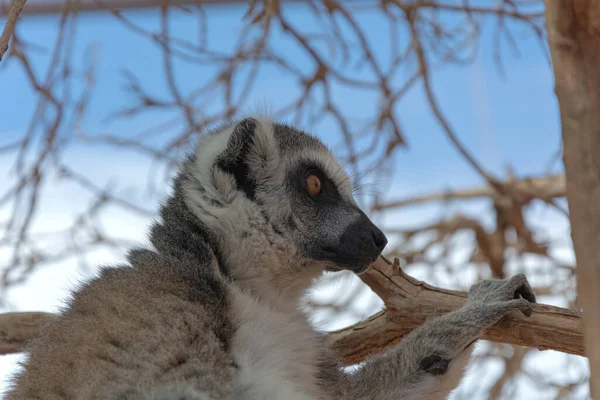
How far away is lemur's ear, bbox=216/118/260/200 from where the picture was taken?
10.5 feet

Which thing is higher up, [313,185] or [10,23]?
[313,185]

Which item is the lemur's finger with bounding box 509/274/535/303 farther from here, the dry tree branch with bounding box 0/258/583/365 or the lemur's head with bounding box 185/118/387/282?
the lemur's head with bounding box 185/118/387/282

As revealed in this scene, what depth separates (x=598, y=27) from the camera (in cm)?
167

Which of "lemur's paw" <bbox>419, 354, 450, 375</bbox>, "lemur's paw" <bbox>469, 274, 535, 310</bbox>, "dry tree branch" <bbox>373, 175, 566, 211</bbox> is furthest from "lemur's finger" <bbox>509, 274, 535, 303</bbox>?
"dry tree branch" <bbox>373, 175, 566, 211</bbox>

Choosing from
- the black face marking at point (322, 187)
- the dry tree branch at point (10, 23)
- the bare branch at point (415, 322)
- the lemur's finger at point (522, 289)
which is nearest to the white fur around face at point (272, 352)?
the bare branch at point (415, 322)

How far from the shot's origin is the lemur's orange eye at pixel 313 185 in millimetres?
3205

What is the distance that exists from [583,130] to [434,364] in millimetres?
1752

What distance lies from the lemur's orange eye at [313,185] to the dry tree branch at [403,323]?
1.47ft

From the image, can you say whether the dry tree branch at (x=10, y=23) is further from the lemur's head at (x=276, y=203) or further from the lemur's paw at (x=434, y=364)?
the lemur's paw at (x=434, y=364)

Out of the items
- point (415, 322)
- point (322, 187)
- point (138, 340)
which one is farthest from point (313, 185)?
point (138, 340)

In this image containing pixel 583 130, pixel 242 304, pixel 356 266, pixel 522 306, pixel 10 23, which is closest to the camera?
pixel 583 130

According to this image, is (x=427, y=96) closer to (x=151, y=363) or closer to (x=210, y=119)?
(x=210, y=119)

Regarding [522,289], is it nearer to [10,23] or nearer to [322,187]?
[322,187]

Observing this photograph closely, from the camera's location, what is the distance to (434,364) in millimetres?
3115
